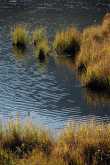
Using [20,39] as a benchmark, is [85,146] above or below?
above

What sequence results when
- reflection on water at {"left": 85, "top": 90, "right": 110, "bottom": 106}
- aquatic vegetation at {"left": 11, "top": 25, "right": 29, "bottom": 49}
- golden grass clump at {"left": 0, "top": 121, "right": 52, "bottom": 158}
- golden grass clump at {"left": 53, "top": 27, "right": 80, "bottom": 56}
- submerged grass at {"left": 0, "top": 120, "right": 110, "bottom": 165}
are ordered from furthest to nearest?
1. aquatic vegetation at {"left": 11, "top": 25, "right": 29, "bottom": 49}
2. golden grass clump at {"left": 53, "top": 27, "right": 80, "bottom": 56}
3. reflection on water at {"left": 85, "top": 90, "right": 110, "bottom": 106}
4. golden grass clump at {"left": 0, "top": 121, "right": 52, "bottom": 158}
5. submerged grass at {"left": 0, "top": 120, "right": 110, "bottom": 165}

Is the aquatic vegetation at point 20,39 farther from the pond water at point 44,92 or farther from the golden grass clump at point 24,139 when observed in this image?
the golden grass clump at point 24,139

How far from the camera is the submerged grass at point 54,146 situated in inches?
385

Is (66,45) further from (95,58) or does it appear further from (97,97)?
(97,97)

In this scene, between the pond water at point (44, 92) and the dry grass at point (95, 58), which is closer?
the pond water at point (44, 92)

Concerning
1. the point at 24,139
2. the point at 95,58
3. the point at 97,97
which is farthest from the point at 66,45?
the point at 24,139

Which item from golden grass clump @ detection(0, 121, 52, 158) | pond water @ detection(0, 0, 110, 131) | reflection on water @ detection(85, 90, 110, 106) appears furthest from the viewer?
reflection on water @ detection(85, 90, 110, 106)

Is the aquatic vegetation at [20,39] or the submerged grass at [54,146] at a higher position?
the submerged grass at [54,146]

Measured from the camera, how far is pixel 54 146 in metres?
10.5

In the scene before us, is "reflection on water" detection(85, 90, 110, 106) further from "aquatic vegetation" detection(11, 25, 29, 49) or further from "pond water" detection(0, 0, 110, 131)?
"aquatic vegetation" detection(11, 25, 29, 49)

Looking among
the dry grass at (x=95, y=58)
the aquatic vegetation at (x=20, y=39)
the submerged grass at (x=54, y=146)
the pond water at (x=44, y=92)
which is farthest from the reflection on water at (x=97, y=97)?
the aquatic vegetation at (x=20, y=39)

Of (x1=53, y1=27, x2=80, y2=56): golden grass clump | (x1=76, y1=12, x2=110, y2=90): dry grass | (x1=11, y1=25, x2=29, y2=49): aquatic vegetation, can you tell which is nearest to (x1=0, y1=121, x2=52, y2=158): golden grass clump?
(x1=76, y1=12, x2=110, y2=90): dry grass

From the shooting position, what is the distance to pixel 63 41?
23203 mm

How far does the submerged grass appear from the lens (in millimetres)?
9773
